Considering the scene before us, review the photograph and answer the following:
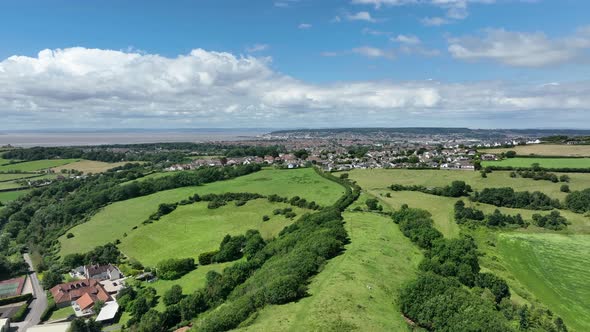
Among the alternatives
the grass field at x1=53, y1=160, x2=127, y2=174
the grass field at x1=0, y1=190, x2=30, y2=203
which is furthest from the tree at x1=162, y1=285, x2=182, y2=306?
the grass field at x1=53, y1=160, x2=127, y2=174

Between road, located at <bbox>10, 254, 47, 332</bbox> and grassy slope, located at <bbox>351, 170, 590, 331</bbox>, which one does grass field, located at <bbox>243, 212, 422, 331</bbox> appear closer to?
grassy slope, located at <bbox>351, 170, 590, 331</bbox>

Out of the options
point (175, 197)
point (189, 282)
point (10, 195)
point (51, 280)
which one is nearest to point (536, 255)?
point (189, 282)

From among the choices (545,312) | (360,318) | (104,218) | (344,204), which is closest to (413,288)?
(360,318)

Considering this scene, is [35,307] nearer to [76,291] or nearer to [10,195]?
[76,291]

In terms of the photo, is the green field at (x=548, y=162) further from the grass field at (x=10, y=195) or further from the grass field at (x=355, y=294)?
the grass field at (x=10, y=195)

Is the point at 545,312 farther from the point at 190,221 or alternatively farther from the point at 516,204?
the point at 190,221
